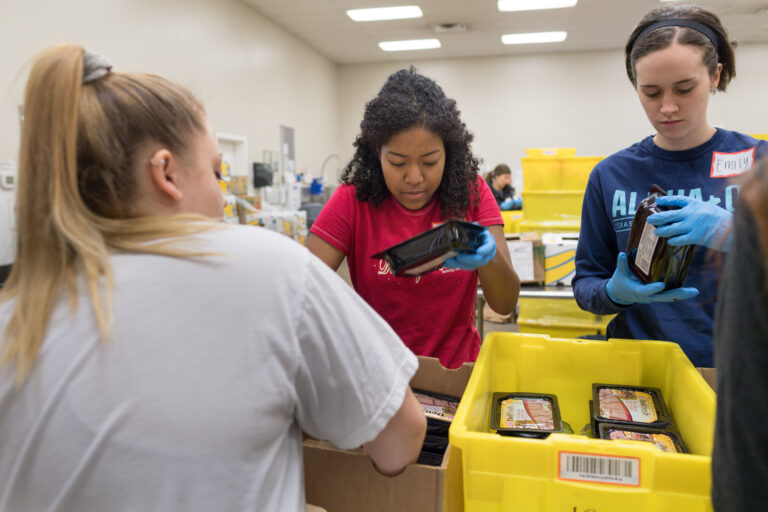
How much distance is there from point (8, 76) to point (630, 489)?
3.54 meters

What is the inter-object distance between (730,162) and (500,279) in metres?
0.61

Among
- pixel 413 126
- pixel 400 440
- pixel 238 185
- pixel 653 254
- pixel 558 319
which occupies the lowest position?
pixel 558 319

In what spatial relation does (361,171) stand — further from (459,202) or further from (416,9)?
(416,9)

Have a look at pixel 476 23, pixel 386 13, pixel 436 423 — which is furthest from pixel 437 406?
pixel 476 23

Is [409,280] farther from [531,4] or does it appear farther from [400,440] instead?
[531,4]

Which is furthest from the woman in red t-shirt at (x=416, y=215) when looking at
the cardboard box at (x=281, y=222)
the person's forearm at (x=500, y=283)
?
the cardboard box at (x=281, y=222)

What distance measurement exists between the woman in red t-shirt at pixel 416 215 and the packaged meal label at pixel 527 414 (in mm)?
305

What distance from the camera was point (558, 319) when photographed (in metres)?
2.95

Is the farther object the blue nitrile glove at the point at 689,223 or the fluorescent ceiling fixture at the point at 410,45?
the fluorescent ceiling fixture at the point at 410,45

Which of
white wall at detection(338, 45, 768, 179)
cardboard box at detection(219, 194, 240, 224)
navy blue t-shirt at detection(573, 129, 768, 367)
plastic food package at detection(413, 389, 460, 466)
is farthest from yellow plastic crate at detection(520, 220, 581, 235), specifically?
white wall at detection(338, 45, 768, 179)

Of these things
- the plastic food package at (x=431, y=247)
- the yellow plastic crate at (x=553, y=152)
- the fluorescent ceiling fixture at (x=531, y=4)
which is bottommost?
the plastic food package at (x=431, y=247)

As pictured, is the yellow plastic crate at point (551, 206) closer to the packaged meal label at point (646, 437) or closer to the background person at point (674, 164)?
the background person at point (674, 164)

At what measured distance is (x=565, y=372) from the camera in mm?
1216

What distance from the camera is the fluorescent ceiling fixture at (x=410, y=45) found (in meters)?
7.36
